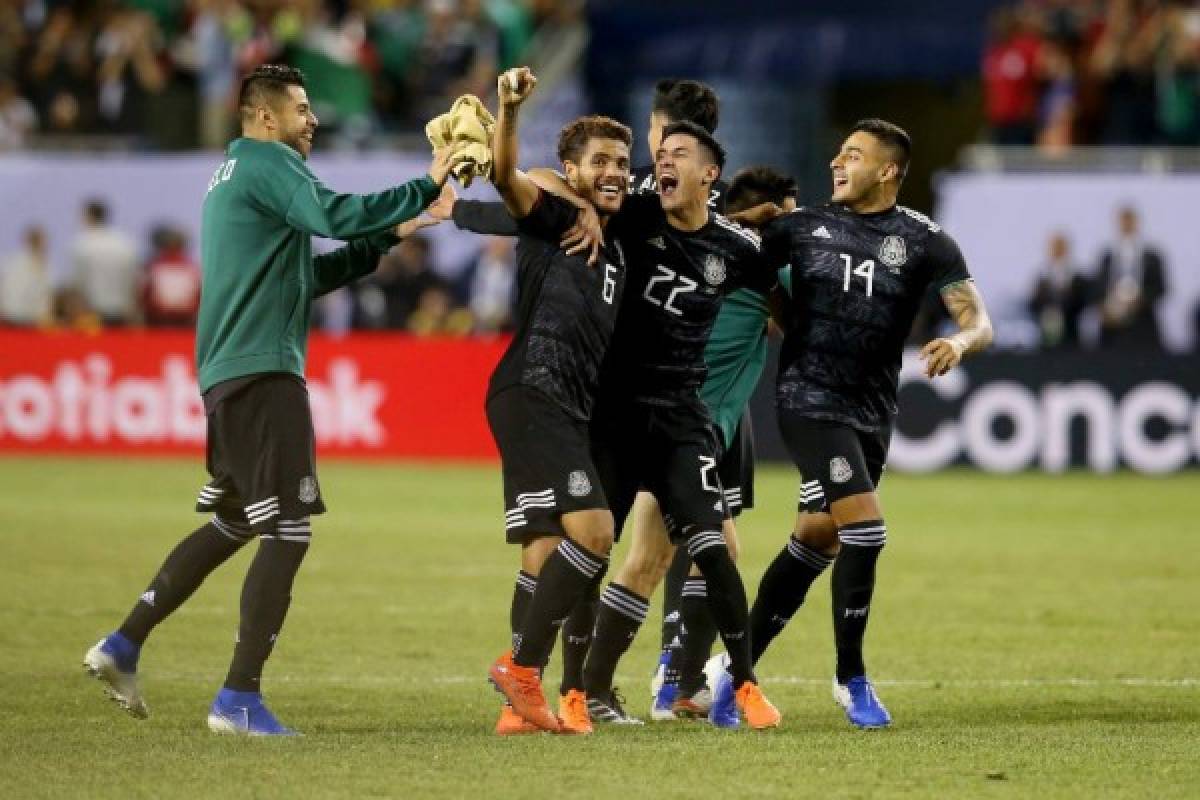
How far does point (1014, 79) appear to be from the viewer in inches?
962

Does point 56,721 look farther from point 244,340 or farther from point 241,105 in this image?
point 241,105

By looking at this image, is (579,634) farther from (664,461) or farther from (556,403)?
(556,403)

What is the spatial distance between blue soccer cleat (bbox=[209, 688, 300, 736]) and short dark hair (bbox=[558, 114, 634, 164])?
7.55ft

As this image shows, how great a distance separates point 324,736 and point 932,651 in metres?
3.98

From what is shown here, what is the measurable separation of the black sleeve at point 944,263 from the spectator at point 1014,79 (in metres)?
15.4

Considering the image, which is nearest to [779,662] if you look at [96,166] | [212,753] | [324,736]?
[324,736]

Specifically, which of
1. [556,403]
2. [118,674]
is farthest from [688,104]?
[118,674]

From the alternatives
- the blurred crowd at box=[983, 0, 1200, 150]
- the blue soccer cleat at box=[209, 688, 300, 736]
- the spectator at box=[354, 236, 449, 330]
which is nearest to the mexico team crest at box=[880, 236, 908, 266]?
the blue soccer cleat at box=[209, 688, 300, 736]

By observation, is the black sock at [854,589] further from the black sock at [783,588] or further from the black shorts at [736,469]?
the black shorts at [736,469]

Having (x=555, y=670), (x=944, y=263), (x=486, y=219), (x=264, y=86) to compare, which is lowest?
(x=555, y=670)

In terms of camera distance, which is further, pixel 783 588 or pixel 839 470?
pixel 783 588

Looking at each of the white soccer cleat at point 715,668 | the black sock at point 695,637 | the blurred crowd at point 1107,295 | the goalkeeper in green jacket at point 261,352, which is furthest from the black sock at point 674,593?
the blurred crowd at point 1107,295

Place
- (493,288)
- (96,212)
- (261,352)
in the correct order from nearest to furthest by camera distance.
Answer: (261,352) < (493,288) < (96,212)

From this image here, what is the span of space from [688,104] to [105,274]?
51.8 feet
